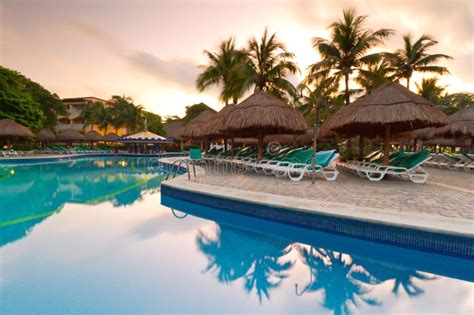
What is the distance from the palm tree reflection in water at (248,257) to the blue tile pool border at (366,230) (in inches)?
18.8

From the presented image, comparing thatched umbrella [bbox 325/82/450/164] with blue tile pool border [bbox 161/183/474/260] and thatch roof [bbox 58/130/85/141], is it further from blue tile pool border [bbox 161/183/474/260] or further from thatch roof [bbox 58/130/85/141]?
thatch roof [bbox 58/130/85/141]

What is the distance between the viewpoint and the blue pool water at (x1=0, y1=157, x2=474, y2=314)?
109 inches

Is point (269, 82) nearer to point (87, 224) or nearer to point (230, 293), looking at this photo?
point (87, 224)

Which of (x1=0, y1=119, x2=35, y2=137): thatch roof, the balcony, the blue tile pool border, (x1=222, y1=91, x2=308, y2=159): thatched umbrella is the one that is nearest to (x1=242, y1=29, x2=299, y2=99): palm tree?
(x1=222, y1=91, x2=308, y2=159): thatched umbrella

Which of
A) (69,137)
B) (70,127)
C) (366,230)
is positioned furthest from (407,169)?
(70,127)

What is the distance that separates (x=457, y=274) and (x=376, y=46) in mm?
13006

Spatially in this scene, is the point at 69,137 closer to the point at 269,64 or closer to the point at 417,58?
the point at 269,64

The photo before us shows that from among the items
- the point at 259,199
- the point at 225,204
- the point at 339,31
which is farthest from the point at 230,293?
the point at 339,31

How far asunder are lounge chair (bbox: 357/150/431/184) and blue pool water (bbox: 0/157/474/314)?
15.8 feet

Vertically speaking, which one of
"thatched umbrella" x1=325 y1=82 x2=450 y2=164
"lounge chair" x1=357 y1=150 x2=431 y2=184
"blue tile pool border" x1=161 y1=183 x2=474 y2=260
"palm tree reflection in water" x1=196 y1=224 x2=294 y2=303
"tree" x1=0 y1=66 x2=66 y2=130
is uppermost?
"tree" x1=0 y1=66 x2=66 y2=130

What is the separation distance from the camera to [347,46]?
528 inches

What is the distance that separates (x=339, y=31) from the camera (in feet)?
44.2

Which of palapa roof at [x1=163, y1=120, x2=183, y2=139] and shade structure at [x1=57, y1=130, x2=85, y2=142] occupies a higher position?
palapa roof at [x1=163, y1=120, x2=183, y2=139]

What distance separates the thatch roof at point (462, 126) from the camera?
1251cm
